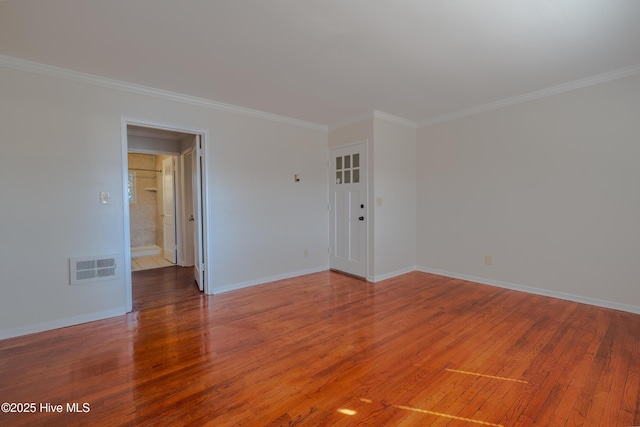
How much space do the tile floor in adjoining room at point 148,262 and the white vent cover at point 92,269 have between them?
2.43 m

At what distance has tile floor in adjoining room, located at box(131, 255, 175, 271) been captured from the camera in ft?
18.0

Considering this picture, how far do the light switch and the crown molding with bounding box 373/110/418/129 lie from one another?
137 inches

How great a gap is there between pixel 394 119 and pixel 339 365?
12.0 feet

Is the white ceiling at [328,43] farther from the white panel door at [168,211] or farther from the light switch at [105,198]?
the white panel door at [168,211]

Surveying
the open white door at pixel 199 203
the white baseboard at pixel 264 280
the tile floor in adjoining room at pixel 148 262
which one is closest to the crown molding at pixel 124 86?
the open white door at pixel 199 203

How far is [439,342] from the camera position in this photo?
2533 millimetres

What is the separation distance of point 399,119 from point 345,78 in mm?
1807

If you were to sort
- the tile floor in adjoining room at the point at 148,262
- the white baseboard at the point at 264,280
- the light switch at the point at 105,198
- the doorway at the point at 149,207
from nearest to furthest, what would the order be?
the light switch at the point at 105,198 < the white baseboard at the point at 264,280 < the tile floor in adjoining room at the point at 148,262 < the doorway at the point at 149,207

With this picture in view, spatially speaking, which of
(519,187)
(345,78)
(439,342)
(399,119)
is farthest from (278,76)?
(519,187)

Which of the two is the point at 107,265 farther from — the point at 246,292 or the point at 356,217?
the point at 356,217

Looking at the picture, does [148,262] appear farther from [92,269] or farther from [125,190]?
[125,190]

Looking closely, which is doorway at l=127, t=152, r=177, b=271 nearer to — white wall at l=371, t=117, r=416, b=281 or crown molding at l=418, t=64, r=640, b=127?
white wall at l=371, t=117, r=416, b=281

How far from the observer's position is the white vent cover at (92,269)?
9.68 ft

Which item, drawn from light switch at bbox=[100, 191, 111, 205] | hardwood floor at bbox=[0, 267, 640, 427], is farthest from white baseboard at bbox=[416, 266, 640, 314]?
light switch at bbox=[100, 191, 111, 205]
